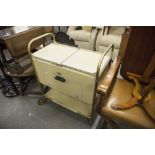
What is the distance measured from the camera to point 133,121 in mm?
839

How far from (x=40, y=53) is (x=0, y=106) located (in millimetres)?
891

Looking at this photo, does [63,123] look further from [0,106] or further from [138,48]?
[138,48]

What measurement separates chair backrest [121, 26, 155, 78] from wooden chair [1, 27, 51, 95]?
3.35 ft

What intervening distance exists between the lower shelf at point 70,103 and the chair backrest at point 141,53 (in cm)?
56

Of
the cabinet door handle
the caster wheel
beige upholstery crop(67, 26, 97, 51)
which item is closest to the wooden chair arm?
the cabinet door handle

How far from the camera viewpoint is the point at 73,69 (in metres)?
0.94

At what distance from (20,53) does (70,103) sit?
0.76m

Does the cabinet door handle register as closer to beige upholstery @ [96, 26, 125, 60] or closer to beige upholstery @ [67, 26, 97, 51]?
beige upholstery @ [96, 26, 125, 60]

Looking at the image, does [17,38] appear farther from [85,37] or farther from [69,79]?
[85,37]

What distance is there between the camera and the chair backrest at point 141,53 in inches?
34.1

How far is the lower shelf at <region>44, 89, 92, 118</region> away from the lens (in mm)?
1300

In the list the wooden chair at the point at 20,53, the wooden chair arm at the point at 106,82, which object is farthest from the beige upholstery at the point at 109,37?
the wooden chair arm at the point at 106,82

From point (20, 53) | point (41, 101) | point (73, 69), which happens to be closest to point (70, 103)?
point (41, 101)

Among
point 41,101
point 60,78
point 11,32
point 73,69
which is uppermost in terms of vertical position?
point 11,32
